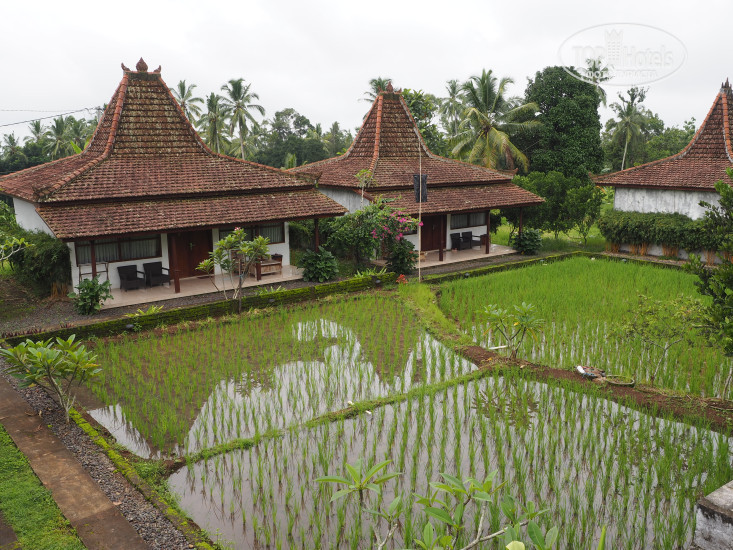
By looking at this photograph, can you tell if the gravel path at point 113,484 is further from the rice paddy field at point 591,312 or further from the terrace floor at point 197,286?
the rice paddy field at point 591,312

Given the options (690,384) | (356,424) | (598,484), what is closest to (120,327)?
(356,424)

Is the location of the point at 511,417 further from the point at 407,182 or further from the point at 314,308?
the point at 407,182

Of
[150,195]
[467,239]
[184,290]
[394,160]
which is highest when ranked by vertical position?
[394,160]

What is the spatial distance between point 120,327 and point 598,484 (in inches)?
373

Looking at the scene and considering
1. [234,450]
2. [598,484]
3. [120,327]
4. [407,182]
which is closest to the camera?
[598,484]

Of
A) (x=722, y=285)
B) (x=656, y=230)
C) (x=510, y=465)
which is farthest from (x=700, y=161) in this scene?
(x=510, y=465)

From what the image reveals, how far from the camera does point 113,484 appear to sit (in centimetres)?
692

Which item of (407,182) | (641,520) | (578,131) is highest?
(578,131)

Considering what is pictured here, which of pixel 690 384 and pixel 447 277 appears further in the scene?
pixel 447 277

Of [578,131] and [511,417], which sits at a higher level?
[578,131]

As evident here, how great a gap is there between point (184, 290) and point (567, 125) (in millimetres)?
23890

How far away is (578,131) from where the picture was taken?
32.5m

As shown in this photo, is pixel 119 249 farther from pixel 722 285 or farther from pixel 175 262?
pixel 722 285

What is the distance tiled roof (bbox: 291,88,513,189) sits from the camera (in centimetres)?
2056
